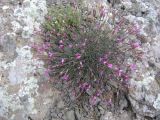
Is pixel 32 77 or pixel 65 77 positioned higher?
pixel 65 77

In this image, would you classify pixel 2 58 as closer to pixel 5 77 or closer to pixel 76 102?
pixel 5 77

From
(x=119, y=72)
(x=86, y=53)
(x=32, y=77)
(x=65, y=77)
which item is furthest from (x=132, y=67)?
(x=32, y=77)

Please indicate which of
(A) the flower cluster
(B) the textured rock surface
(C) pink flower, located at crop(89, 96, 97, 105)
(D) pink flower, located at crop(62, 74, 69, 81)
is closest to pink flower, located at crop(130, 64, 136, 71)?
(A) the flower cluster

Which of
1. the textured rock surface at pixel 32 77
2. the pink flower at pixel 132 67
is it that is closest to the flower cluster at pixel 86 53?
the pink flower at pixel 132 67

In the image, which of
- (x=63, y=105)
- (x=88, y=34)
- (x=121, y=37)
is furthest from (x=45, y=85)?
(x=121, y=37)

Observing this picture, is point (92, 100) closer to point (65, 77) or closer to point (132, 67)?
point (65, 77)
